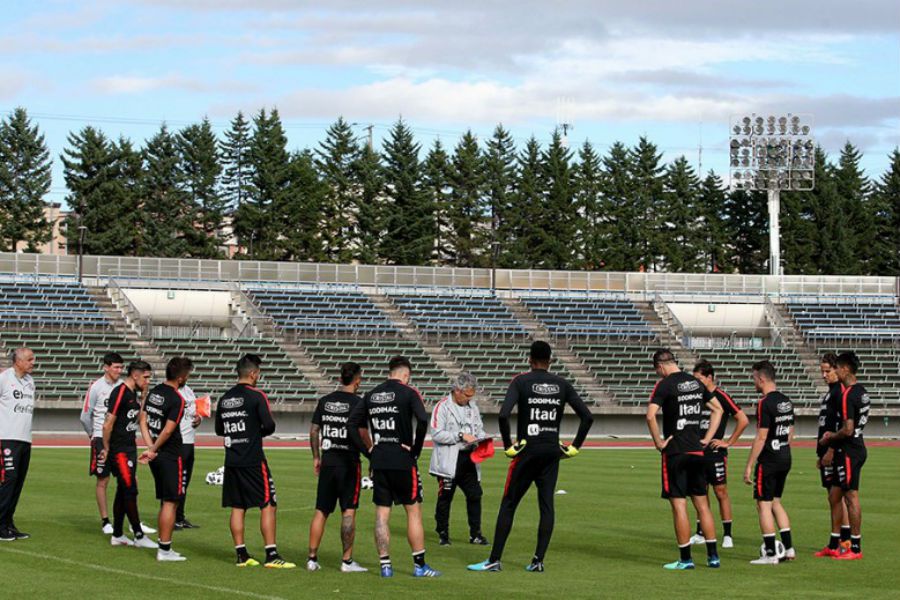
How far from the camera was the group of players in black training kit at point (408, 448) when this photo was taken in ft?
45.4

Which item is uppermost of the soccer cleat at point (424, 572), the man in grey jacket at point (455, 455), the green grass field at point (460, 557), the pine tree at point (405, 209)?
the pine tree at point (405, 209)

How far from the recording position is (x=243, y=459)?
565 inches

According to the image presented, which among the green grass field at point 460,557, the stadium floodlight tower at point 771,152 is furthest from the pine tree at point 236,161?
the green grass field at point 460,557

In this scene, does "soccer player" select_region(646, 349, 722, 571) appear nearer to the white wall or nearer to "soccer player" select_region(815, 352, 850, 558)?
"soccer player" select_region(815, 352, 850, 558)

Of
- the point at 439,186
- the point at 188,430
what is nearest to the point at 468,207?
the point at 439,186

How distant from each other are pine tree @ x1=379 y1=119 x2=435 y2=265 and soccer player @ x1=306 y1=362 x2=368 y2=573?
70.7 m

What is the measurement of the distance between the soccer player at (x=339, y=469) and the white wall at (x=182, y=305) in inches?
1892

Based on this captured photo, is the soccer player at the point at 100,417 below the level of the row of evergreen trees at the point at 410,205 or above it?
below

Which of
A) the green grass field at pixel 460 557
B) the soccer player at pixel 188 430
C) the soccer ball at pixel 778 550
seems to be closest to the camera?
the green grass field at pixel 460 557

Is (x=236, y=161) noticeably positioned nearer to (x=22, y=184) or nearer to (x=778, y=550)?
(x=22, y=184)

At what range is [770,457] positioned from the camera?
15250mm

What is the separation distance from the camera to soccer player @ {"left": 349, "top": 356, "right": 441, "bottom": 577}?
1370 cm

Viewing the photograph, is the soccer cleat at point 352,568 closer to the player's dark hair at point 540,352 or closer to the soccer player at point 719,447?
the player's dark hair at point 540,352

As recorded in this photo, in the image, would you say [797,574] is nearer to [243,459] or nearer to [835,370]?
[835,370]
